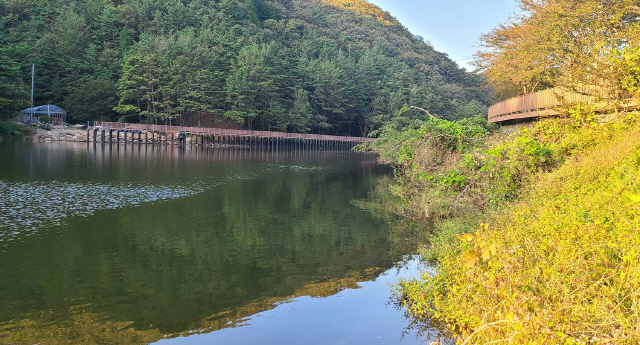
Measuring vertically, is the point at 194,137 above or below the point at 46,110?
below

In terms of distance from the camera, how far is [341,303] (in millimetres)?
9461

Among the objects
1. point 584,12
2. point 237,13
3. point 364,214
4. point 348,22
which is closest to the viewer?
point 364,214

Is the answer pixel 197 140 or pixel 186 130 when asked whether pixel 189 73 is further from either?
pixel 186 130

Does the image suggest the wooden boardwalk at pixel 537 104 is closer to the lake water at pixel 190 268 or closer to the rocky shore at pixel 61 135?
the lake water at pixel 190 268

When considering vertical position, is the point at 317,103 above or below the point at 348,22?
below

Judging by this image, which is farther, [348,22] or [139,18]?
[348,22]

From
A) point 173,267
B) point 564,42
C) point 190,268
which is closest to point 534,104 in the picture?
point 564,42

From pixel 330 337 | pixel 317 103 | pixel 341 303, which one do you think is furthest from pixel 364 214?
pixel 317 103

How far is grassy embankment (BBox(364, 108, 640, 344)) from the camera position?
498cm

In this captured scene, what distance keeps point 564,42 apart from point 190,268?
700 inches

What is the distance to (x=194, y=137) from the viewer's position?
6188 centimetres

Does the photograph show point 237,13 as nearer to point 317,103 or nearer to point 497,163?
point 317,103

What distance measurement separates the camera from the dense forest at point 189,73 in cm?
5916

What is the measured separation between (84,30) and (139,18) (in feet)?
37.4
